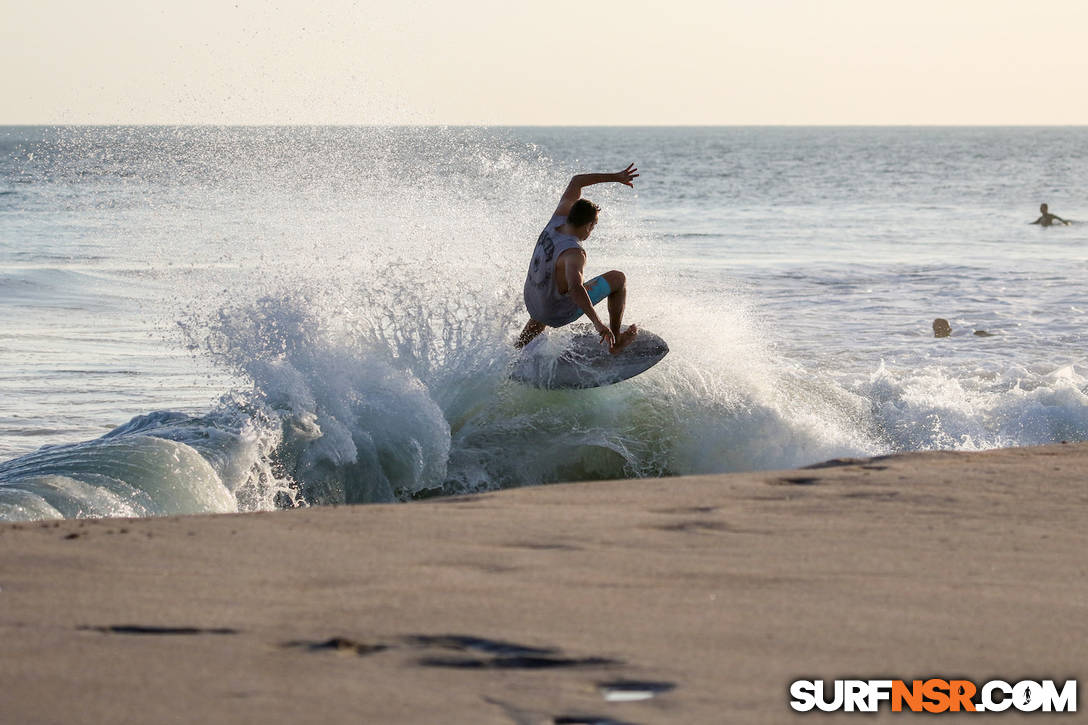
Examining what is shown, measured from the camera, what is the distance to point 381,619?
316cm

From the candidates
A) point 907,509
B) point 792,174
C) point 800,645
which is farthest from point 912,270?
point 792,174

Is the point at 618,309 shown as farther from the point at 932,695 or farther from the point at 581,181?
the point at 932,695

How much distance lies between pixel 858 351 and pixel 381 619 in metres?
10.7

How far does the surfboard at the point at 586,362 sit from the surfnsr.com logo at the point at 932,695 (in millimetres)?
5524

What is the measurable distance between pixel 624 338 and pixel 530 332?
0.74 meters

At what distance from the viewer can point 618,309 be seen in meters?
8.23

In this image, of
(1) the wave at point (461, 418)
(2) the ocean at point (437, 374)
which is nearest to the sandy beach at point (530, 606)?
(2) the ocean at point (437, 374)

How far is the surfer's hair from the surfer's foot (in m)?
0.80

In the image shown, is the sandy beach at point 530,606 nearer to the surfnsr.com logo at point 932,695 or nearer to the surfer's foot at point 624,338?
the surfnsr.com logo at point 932,695

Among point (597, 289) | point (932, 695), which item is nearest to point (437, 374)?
point (597, 289)

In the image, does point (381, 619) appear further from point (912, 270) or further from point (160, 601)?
point (912, 270)

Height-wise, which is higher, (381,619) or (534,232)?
(534,232)

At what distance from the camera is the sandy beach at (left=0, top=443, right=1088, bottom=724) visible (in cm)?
272

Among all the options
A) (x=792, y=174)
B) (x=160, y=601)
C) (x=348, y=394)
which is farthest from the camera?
(x=792, y=174)
